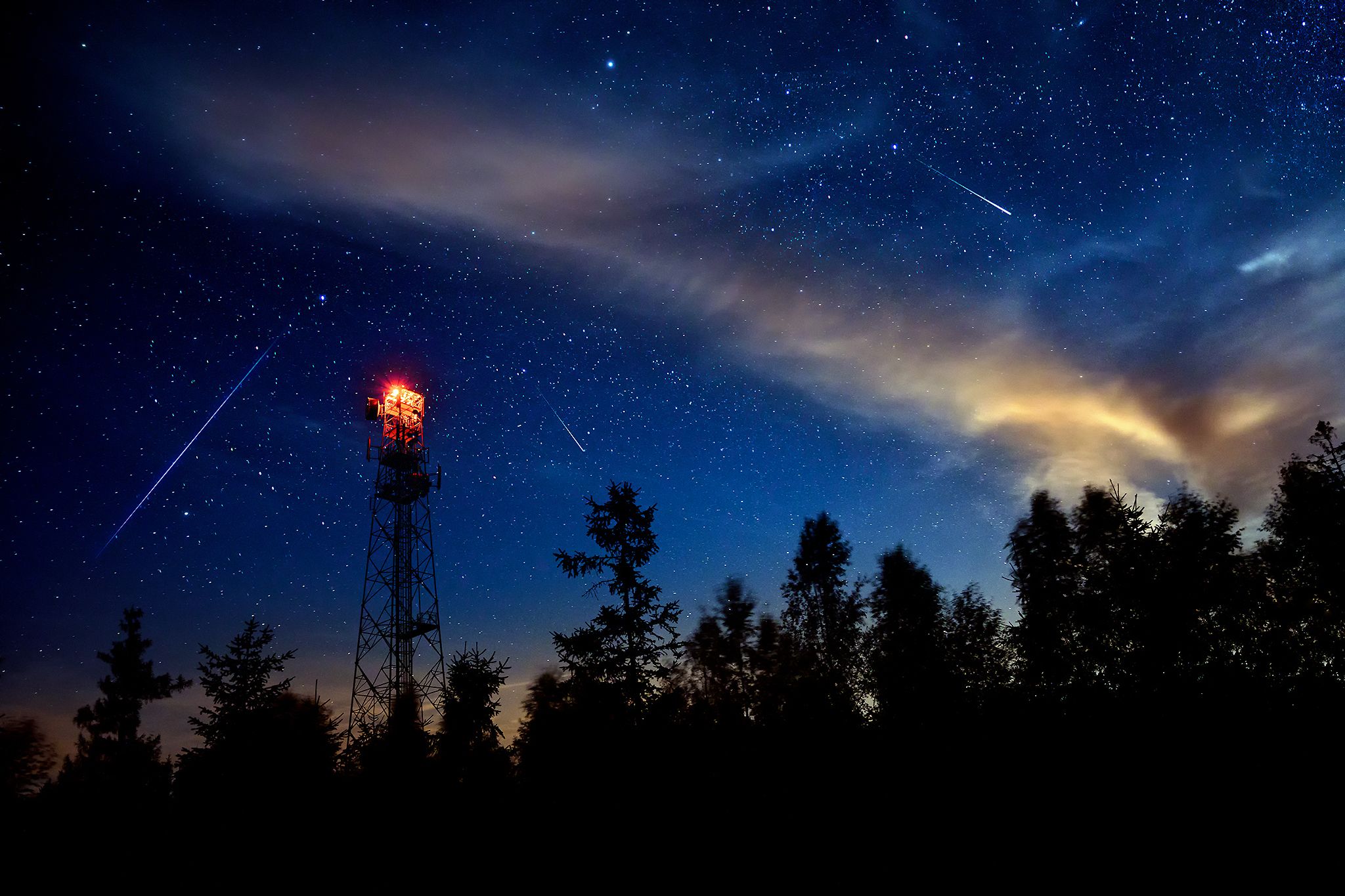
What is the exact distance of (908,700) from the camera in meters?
25.3

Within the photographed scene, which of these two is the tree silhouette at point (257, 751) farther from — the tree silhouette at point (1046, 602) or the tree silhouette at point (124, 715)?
the tree silhouette at point (1046, 602)

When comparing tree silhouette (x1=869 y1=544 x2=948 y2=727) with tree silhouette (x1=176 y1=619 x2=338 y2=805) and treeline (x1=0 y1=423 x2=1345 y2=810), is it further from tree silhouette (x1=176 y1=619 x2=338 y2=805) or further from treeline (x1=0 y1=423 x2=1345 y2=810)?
tree silhouette (x1=176 y1=619 x2=338 y2=805)

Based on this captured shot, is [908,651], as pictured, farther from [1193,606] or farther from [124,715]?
[124,715]

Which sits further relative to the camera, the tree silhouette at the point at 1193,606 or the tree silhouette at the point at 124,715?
the tree silhouette at the point at 124,715

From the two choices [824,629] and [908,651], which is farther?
[824,629]

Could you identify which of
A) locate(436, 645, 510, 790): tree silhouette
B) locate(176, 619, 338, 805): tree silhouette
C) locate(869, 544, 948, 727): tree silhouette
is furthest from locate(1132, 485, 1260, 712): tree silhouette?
locate(176, 619, 338, 805): tree silhouette

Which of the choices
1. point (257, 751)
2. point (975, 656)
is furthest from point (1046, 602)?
point (257, 751)

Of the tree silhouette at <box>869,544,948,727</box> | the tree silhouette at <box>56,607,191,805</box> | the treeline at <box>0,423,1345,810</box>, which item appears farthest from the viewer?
the tree silhouette at <box>56,607,191,805</box>

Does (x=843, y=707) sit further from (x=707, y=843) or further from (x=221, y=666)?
(x=221, y=666)

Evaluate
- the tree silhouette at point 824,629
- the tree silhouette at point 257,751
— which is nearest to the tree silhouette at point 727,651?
the tree silhouette at point 824,629

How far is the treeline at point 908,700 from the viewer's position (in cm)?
1855

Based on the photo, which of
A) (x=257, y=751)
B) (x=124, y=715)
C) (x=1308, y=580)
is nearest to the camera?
(x=257, y=751)

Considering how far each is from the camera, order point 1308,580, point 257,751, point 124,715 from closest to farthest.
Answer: point 257,751, point 1308,580, point 124,715

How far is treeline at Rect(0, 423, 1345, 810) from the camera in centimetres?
1855
